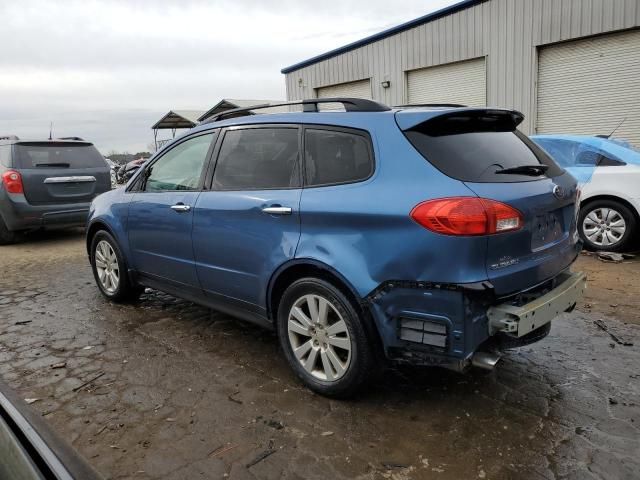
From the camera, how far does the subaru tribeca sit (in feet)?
26.2

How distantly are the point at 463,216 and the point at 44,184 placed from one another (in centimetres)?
763

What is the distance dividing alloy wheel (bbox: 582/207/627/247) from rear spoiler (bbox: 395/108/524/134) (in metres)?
4.17

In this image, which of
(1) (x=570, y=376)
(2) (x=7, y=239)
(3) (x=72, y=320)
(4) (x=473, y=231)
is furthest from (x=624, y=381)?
(2) (x=7, y=239)

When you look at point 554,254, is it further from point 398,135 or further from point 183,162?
point 183,162

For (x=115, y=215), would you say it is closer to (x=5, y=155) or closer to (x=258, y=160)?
(x=258, y=160)

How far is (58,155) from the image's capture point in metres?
8.48

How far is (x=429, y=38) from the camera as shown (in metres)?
13.8

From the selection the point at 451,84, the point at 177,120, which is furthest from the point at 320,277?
the point at 177,120

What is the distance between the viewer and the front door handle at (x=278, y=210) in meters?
3.13

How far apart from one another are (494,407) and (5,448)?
8.05 ft

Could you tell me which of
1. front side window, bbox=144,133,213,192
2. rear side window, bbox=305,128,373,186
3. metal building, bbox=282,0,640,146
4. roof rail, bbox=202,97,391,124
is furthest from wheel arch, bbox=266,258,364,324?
metal building, bbox=282,0,640,146

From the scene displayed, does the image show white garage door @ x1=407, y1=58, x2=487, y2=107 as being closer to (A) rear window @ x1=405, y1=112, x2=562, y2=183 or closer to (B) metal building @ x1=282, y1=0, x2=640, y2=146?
(B) metal building @ x1=282, y1=0, x2=640, y2=146

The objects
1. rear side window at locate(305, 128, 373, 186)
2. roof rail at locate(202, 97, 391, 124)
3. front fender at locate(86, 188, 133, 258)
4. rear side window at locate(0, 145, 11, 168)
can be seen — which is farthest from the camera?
rear side window at locate(0, 145, 11, 168)

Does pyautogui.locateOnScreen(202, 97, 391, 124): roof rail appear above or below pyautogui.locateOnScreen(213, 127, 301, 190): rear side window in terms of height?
above
